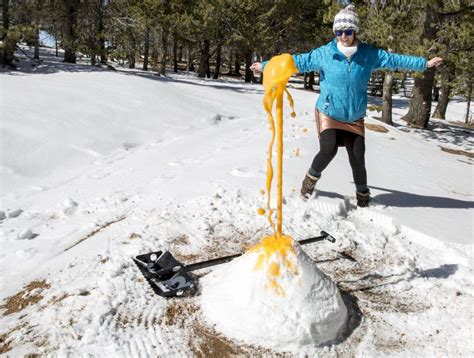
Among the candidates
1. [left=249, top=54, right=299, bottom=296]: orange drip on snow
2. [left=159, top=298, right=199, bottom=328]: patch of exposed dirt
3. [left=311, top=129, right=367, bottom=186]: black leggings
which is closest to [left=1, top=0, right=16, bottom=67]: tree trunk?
[left=311, top=129, right=367, bottom=186]: black leggings

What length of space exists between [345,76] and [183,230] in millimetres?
2136

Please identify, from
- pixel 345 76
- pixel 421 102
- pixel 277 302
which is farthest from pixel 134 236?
pixel 421 102

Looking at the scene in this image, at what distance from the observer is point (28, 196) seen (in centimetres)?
495

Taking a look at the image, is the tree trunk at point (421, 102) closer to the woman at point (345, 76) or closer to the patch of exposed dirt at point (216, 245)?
the woman at point (345, 76)

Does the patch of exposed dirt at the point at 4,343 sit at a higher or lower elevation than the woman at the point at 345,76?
lower

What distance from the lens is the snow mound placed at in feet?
8.08

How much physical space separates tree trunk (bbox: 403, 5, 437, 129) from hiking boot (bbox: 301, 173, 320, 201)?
9290 mm

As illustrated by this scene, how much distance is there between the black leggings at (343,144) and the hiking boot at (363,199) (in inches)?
9.4

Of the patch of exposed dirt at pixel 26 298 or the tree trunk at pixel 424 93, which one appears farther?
the tree trunk at pixel 424 93

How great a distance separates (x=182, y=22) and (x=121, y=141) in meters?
16.0

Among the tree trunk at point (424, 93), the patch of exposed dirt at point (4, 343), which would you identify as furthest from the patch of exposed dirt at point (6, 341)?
the tree trunk at point (424, 93)

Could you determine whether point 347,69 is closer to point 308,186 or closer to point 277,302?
point 308,186

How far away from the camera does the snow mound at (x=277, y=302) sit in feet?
8.08

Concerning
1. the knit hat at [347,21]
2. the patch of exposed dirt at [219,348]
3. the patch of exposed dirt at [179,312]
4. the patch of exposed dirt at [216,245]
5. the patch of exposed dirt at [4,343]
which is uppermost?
the knit hat at [347,21]
